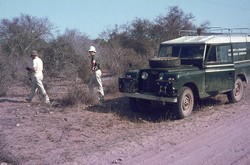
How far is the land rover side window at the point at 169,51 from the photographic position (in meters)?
10.1

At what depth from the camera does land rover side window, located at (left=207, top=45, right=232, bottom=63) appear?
9647mm

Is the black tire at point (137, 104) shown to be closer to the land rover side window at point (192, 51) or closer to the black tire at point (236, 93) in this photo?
the land rover side window at point (192, 51)

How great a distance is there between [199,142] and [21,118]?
427cm

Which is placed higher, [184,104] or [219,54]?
[219,54]

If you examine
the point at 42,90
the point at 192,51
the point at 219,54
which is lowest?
the point at 42,90

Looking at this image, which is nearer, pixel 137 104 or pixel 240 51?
pixel 137 104

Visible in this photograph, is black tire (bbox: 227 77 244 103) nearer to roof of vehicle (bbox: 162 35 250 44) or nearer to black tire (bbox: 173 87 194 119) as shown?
roof of vehicle (bbox: 162 35 250 44)

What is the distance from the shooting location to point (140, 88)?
915 cm

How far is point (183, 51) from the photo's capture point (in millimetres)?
10023

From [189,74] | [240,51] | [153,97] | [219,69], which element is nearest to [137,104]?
[153,97]

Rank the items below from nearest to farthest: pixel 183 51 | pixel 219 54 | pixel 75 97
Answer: pixel 75 97 < pixel 219 54 < pixel 183 51

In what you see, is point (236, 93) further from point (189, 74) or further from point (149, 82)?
point (149, 82)

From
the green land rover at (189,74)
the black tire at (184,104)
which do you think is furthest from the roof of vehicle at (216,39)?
the black tire at (184,104)

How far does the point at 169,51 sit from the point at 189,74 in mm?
1826
